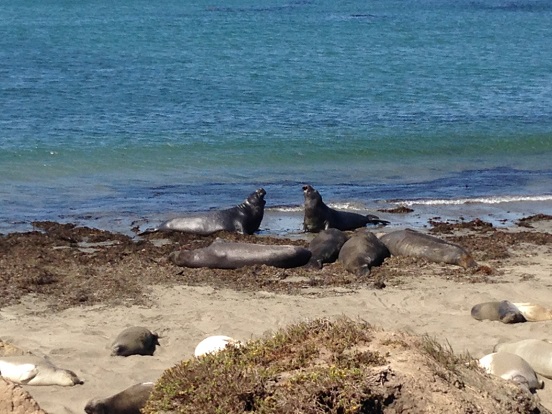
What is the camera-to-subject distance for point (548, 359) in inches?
290

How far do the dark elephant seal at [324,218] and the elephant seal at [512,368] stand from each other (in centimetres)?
647

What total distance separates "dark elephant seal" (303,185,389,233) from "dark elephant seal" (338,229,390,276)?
184 cm

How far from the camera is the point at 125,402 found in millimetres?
6164

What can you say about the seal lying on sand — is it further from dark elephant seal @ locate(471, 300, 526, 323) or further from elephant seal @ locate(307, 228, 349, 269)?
elephant seal @ locate(307, 228, 349, 269)

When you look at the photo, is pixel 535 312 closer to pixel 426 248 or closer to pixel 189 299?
pixel 426 248

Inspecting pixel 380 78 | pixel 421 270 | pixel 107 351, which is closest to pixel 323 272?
pixel 421 270

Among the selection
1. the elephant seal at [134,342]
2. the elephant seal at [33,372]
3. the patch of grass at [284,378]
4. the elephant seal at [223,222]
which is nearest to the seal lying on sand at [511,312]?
the elephant seal at [134,342]

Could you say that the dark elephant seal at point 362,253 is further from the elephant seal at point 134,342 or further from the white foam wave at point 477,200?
the white foam wave at point 477,200

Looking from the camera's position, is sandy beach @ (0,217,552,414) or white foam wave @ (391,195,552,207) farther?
white foam wave @ (391,195,552,207)

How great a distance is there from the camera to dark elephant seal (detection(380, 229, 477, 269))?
11.1 meters

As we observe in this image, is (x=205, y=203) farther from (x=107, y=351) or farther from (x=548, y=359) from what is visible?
(x=548, y=359)

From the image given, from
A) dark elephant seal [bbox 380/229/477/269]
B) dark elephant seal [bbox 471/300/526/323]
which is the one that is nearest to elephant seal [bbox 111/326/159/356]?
dark elephant seal [bbox 471/300/526/323]

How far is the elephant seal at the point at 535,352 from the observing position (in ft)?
24.1

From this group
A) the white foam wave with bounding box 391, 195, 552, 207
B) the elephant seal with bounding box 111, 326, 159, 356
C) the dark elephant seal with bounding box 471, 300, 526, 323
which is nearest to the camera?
the elephant seal with bounding box 111, 326, 159, 356
